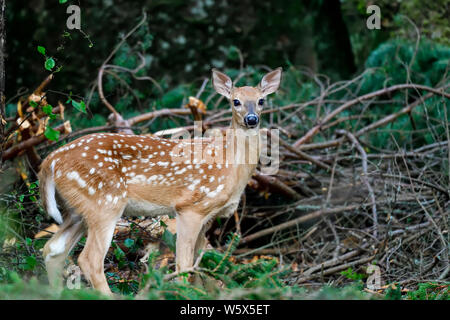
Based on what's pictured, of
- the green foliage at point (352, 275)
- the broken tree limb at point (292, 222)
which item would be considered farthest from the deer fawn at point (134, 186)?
the broken tree limb at point (292, 222)

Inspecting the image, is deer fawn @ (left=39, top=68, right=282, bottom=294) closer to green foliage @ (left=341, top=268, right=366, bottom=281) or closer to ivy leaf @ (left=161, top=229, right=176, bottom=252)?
ivy leaf @ (left=161, top=229, right=176, bottom=252)

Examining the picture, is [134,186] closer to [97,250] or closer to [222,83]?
[97,250]

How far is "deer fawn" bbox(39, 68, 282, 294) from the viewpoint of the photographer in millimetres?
4398

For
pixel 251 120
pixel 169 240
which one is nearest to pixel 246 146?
pixel 251 120

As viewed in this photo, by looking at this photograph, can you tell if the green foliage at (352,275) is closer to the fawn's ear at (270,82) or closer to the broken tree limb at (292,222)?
the broken tree limb at (292,222)

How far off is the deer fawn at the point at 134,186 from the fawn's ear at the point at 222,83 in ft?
0.04

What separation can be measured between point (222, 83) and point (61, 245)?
212 centimetres

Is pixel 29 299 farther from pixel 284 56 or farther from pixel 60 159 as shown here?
pixel 284 56

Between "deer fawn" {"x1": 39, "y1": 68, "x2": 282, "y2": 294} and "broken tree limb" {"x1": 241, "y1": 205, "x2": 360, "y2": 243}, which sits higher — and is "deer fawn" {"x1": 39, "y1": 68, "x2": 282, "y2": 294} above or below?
above

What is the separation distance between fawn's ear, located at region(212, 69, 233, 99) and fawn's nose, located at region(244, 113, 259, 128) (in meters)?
0.59

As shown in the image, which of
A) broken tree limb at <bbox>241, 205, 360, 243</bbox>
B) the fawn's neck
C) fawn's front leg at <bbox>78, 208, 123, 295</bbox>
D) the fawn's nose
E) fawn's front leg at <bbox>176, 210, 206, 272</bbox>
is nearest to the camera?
fawn's front leg at <bbox>78, 208, 123, 295</bbox>

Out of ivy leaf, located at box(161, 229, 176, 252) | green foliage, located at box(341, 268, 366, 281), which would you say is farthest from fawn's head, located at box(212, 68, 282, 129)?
green foliage, located at box(341, 268, 366, 281)

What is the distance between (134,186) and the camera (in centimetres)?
475
